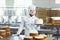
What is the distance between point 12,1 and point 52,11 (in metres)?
0.64

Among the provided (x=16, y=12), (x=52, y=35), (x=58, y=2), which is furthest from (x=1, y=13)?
(x=52, y=35)

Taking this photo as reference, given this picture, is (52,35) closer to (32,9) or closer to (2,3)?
(32,9)

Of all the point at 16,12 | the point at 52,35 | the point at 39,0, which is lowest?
the point at 52,35

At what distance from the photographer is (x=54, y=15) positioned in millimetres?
2336

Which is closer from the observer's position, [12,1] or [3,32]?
[3,32]

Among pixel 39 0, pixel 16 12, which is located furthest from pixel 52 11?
pixel 16 12

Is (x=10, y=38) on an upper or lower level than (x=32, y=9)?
lower

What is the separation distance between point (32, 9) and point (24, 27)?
0.58 ft

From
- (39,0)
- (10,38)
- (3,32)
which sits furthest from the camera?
(39,0)

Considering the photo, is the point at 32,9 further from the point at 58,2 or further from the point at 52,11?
the point at 58,2

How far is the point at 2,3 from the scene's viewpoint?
2605 mm

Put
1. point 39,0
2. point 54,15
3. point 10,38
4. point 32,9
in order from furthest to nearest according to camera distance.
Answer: point 39,0 < point 54,15 < point 32,9 < point 10,38

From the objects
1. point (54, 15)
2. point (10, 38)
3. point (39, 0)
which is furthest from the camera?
point (39, 0)

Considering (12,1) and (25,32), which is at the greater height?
(12,1)
